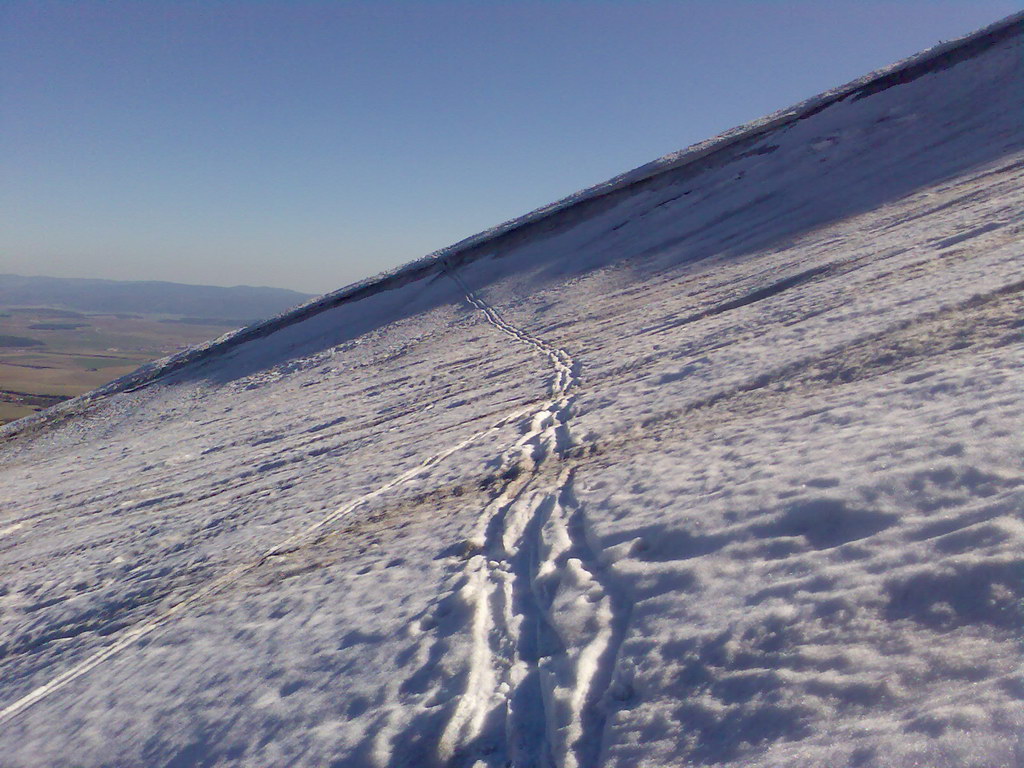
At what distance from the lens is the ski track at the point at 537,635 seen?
3.54m

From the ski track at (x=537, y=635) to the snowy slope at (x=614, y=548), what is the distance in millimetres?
20

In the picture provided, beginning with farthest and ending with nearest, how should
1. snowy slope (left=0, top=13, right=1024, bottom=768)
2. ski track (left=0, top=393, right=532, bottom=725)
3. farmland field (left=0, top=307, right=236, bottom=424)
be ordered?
farmland field (left=0, top=307, right=236, bottom=424) → ski track (left=0, top=393, right=532, bottom=725) → snowy slope (left=0, top=13, right=1024, bottom=768)

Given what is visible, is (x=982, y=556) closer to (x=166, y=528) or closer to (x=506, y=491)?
(x=506, y=491)

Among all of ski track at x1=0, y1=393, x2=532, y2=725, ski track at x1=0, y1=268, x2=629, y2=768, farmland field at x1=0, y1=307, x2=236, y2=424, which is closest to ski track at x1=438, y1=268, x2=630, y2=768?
ski track at x1=0, y1=268, x2=629, y2=768

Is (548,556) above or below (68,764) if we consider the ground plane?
above

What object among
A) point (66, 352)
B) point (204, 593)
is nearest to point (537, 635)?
point (204, 593)

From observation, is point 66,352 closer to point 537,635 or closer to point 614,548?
point 614,548

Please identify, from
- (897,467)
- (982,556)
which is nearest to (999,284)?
(897,467)

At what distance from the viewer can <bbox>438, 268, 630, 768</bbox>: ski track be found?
3.54m

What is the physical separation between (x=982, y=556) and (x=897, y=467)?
3.38ft

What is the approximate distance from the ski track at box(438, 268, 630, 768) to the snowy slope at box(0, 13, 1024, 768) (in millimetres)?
20

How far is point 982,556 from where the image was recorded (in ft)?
10.7

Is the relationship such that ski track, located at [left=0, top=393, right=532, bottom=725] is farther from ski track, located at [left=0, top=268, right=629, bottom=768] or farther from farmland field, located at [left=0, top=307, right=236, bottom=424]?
farmland field, located at [left=0, top=307, right=236, bottom=424]

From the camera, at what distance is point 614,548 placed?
4.78 metres
